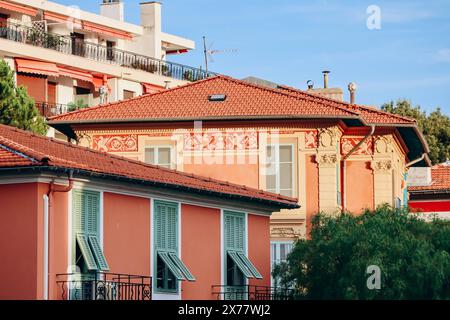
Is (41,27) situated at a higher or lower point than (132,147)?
higher

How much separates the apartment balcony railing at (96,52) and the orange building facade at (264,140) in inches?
793

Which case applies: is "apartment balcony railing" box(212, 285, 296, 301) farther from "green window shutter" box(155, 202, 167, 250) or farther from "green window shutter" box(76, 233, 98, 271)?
"green window shutter" box(76, 233, 98, 271)

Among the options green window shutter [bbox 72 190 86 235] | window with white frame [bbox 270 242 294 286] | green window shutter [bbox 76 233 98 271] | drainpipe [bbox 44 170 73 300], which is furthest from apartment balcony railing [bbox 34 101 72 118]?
drainpipe [bbox 44 170 73 300]

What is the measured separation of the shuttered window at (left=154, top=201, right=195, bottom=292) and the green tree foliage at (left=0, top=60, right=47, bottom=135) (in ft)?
51.1

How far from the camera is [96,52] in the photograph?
7706cm

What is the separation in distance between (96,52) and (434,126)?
60.8 feet

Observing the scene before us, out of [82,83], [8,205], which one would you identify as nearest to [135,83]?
[82,83]

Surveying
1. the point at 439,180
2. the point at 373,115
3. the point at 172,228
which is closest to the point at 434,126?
the point at 439,180

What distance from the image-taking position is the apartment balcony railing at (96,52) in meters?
70.4

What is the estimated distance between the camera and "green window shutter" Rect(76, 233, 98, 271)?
109 feet

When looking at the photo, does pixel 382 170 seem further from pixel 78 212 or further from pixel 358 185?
pixel 78 212

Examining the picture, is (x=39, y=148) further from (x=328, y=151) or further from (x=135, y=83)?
(x=135, y=83)
